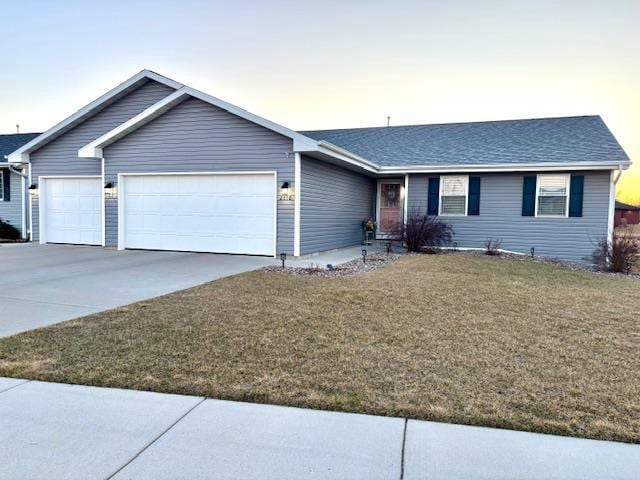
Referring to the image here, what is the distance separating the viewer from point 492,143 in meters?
15.2

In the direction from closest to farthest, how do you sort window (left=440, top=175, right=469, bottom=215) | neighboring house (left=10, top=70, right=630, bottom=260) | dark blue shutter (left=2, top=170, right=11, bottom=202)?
neighboring house (left=10, top=70, right=630, bottom=260) → window (left=440, top=175, right=469, bottom=215) → dark blue shutter (left=2, top=170, right=11, bottom=202)

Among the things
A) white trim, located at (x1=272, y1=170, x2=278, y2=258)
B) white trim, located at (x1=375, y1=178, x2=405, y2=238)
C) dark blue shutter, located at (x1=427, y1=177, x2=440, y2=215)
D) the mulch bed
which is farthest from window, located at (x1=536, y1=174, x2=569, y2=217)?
white trim, located at (x1=272, y1=170, x2=278, y2=258)

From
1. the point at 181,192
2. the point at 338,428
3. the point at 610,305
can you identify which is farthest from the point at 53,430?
the point at 181,192

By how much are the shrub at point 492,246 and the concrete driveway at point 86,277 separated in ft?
22.1

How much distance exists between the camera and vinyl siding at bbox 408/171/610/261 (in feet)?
42.3

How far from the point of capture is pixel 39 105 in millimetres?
19453

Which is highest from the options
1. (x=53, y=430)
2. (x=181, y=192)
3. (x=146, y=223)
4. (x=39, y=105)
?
(x=39, y=105)

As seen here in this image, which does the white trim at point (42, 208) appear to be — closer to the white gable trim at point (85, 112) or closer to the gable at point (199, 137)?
the white gable trim at point (85, 112)

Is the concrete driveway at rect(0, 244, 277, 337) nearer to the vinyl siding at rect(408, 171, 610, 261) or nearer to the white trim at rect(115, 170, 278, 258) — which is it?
the white trim at rect(115, 170, 278, 258)

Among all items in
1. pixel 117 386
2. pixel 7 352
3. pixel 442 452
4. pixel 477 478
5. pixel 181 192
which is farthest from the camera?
pixel 181 192

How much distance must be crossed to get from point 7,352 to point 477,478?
410 centimetres

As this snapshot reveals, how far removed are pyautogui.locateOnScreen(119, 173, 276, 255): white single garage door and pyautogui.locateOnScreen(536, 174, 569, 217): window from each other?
8.41m

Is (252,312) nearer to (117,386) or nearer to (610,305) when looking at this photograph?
(117,386)

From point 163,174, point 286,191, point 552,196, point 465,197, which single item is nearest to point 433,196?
point 465,197
